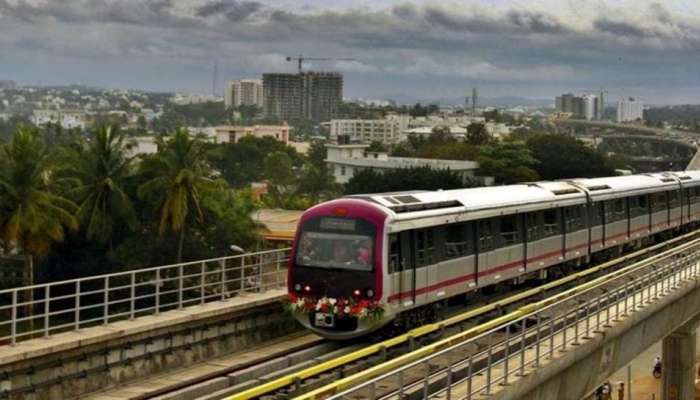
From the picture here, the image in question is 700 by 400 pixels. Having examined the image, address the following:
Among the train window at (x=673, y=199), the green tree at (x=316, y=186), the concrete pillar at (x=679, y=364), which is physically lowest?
the concrete pillar at (x=679, y=364)

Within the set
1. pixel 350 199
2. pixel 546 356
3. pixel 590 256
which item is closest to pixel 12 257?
pixel 590 256

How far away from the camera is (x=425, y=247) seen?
2120 centimetres

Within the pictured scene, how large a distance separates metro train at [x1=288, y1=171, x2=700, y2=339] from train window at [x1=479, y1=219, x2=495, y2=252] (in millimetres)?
22

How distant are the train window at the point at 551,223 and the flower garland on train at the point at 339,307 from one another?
387 inches

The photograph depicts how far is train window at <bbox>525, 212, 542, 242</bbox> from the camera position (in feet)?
88.5

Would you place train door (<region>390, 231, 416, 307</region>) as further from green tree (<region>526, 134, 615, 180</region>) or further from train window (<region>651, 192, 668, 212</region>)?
green tree (<region>526, 134, 615, 180</region>)

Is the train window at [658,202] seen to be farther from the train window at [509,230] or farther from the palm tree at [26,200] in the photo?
the palm tree at [26,200]

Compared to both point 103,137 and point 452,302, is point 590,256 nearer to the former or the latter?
point 452,302

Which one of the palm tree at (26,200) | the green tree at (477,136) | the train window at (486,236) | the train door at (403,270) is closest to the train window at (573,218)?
the train window at (486,236)

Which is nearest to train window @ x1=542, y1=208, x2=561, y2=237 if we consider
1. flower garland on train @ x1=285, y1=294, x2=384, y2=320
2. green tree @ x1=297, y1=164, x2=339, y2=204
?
flower garland on train @ x1=285, y1=294, x2=384, y2=320

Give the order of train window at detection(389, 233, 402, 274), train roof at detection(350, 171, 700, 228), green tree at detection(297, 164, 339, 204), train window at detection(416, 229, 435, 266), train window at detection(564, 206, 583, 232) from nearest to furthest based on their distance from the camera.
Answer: train window at detection(389, 233, 402, 274), train window at detection(416, 229, 435, 266), train roof at detection(350, 171, 700, 228), train window at detection(564, 206, 583, 232), green tree at detection(297, 164, 339, 204)

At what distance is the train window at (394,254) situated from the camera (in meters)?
19.8

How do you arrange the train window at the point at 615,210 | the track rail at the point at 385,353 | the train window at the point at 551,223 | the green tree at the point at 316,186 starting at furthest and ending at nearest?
the green tree at the point at 316,186 < the train window at the point at 615,210 < the train window at the point at 551,223 < the track rail at the point at 385,353

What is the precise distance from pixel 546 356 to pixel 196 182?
31.3 meters
